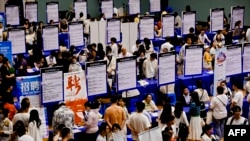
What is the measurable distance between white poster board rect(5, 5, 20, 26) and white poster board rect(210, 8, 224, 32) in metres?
6.65

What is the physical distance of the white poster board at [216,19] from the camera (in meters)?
19.4

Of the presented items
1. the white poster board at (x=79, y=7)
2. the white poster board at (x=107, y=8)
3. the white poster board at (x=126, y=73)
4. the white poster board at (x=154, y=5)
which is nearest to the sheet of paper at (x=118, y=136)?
the white poster board at (x=126, y=73)

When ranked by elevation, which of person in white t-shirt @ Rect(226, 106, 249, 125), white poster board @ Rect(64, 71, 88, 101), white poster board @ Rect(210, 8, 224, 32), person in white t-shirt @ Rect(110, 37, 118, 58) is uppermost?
white poster board @ Rect(210, 8, 224, 32)

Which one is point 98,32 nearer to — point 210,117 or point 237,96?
point 237,96

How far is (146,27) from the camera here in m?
18.5

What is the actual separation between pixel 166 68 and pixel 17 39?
5.07 metres

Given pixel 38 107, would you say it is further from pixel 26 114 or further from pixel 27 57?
pixel 27 57

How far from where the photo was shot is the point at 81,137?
11.0 m

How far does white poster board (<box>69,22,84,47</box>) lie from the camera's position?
17.2 m

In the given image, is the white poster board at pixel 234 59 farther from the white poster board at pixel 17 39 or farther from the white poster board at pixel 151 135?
the white poster board at pixel 17 39

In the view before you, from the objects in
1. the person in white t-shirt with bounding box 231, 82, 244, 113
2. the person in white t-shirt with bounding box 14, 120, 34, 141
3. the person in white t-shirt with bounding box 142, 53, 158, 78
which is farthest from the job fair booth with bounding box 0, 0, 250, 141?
the person in white t-shirt with bounding box 14, 120, 34, 141

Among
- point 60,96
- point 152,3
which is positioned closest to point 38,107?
point 60,96

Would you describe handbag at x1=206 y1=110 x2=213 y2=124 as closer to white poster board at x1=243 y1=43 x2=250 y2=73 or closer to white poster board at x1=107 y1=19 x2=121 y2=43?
white poster board at x1=243 y1=43 x2=250 y2=73

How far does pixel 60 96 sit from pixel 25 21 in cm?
870
